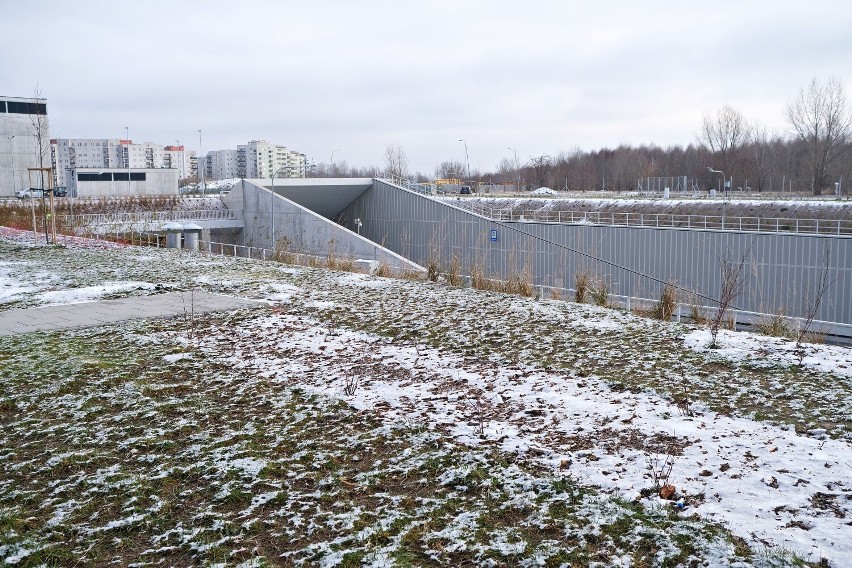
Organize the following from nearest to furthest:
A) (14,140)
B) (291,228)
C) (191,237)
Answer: (191,237), (291,228), (14,140)

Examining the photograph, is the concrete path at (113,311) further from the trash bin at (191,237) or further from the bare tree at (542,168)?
the bare tree at (542,168)

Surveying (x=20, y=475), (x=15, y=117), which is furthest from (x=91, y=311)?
(x=15, y=117)

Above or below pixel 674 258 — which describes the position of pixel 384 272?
above

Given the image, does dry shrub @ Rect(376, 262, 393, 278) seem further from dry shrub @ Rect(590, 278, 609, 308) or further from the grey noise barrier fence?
dry shrub @ Rect(590, 278, 609, 308)

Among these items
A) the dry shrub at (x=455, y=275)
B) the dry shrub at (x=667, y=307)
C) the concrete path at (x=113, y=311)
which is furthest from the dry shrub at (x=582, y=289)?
the concrete path at (x=113, y=311)

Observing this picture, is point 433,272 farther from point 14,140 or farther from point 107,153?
point 107,153

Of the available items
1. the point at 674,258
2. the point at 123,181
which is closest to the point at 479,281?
the point at 674,258

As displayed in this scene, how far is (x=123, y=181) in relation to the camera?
193 feet

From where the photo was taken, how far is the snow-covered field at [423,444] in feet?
10.3

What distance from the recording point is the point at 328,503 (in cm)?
353

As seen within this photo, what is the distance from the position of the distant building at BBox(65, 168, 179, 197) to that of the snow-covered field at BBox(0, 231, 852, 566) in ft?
177

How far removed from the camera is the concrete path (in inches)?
293

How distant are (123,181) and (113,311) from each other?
55.7 metres

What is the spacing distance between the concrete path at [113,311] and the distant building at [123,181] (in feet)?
166
